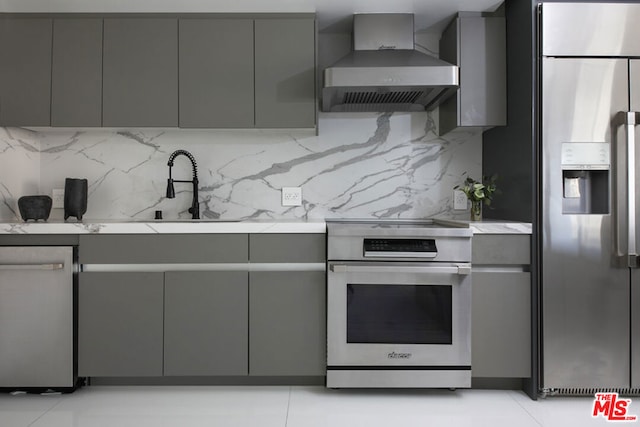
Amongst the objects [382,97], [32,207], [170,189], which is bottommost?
[32,207]

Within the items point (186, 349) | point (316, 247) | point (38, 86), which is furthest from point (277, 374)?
point (38, 86)

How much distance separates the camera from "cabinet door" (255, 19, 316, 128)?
7.99ft

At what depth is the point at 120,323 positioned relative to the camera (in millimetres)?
2178

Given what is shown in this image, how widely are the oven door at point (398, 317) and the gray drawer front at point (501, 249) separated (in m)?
0.10

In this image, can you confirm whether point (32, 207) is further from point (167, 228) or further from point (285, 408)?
point (285, 408)

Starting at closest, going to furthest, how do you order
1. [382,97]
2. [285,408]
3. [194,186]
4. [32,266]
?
[285,408], [32,266], [382,97], [194,186]

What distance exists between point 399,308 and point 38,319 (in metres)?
1.81

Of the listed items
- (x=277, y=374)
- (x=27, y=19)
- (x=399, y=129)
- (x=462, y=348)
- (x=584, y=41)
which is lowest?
(x=277, y=374)

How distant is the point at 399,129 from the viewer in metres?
2.79

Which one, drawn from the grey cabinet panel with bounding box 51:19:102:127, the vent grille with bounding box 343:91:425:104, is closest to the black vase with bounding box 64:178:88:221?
the grey cabinet panel with bounding box 51:19:102:127

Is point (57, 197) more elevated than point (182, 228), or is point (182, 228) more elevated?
point (57, 197)

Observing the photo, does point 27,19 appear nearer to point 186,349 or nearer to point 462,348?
point 186,349

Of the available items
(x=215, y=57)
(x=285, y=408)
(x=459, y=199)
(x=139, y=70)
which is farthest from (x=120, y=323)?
(x=459, y=199)

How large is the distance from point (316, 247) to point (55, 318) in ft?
4.45
